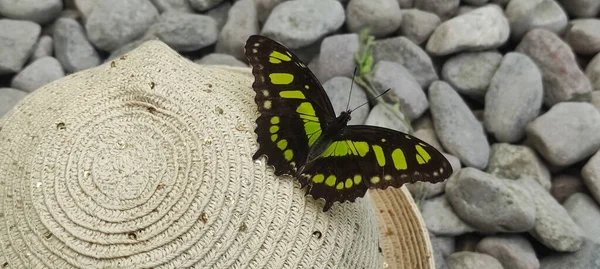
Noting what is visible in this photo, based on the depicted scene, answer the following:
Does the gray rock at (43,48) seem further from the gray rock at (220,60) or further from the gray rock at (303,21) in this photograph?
the gray rock at (303,21)

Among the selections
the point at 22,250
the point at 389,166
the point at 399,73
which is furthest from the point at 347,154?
the point at 399,73


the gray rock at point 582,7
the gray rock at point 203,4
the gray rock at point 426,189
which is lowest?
the gray rock at point 426,189

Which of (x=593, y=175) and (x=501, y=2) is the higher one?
(x=501, y=2)

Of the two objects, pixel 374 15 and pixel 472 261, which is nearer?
pixel 472 261

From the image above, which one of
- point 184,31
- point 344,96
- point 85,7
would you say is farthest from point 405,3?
point 85,7

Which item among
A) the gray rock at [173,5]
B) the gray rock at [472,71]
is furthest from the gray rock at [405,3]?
the gray rock at [173,5]

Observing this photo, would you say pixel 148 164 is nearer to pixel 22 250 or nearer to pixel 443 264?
pixel 22 250

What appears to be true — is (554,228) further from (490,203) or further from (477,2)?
(477,2)

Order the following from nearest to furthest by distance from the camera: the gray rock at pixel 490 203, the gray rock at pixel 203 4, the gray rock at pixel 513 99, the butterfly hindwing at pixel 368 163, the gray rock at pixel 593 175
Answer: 1. the butterfly hindwing at pixel 368 163
2. the gray rock at pixel 490 203
3. the gray rock at pixel 593 175
4. the gray rock at pixel 513 99
5. the gray rock at pixel 203 4
